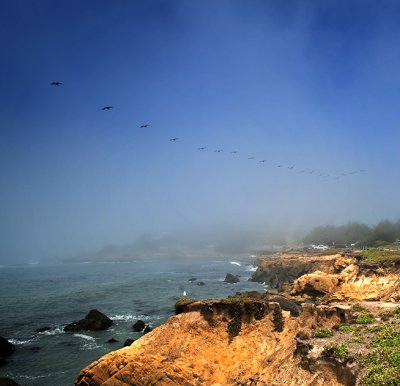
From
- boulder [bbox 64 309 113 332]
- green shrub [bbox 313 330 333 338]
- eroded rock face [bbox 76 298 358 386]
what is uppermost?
green shrub [bbox 313 330 333 338]

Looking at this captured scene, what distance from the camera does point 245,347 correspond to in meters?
24.2

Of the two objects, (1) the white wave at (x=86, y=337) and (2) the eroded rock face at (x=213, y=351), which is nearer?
(2) the eroded rock face at (x=213, y=351)

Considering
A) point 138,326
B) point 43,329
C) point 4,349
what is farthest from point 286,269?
point 4,349

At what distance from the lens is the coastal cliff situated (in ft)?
61.7

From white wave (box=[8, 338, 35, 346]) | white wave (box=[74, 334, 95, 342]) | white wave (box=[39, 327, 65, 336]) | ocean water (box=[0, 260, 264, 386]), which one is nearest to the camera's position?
ocean water (box=[0, 260, 264, 386])

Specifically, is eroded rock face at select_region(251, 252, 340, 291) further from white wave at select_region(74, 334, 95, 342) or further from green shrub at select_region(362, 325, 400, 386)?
green shrub at select_region(362, 325, 400, 386)

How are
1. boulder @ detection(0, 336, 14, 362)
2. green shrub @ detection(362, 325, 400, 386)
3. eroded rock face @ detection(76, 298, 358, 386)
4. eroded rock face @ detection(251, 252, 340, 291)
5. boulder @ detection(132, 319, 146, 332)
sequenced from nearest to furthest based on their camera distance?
green shrub @ detection(362, 325, 400, 386), eroded rock face @ detection(76, 298, 358, 386), boulder @ detection(0, 336, 14, 362), boulder @ detection(132, 319, 146, 332), eroded rock face @ detection(251, 252, 340, 291)

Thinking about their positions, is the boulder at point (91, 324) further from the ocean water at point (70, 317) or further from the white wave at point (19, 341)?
the white wave at point (19, 341)

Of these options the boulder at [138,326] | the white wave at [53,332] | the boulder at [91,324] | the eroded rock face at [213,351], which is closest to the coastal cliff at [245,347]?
the eroded rock face at [213,351]

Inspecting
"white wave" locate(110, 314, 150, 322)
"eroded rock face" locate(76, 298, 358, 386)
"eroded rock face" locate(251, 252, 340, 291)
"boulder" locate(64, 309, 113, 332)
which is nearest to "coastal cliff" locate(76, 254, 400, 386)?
"eroded rock face" locate(76, 298, 358, 386)

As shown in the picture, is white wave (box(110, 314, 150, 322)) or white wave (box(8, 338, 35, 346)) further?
white wave (box(110, 314, 150, 322))

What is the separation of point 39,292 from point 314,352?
83.7 metres

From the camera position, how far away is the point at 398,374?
48.8ft

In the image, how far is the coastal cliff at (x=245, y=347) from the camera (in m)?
18.8
